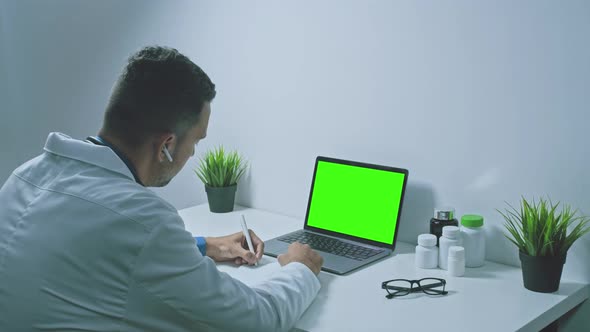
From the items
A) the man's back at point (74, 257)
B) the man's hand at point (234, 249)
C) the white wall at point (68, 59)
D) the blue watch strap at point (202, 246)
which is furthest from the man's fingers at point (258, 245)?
the white wall at point (68, 59)

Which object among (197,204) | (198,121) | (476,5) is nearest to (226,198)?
(197,204)

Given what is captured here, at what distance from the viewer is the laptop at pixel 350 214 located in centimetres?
181

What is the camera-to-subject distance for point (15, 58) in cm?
312

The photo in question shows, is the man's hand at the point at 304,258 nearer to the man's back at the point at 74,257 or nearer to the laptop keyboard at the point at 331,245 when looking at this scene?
the laptop keyboard at the point at 331,245

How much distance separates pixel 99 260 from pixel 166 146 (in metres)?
0.30

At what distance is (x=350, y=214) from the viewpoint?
1917 mm

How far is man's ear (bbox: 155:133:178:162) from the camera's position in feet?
4.40

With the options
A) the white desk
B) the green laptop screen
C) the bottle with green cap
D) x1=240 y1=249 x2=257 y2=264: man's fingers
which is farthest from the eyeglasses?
x1=240 y1=249 x2=257 y2=264: man's fingers

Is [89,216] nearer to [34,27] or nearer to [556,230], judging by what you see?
[556,230]

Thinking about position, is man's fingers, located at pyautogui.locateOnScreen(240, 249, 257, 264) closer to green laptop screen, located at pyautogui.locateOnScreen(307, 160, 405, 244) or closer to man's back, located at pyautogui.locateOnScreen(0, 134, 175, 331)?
green laptop screen, located at pyautogui.locateOnScreen(307, 160, 405, 244)

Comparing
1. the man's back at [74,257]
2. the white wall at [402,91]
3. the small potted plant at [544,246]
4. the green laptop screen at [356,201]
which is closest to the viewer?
the man's back at [74,257]

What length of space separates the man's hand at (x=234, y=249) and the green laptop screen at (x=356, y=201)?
269 mm

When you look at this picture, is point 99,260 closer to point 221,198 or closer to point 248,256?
point 248,256

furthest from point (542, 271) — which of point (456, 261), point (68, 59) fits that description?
point (68, 59)
